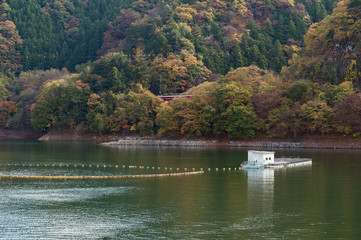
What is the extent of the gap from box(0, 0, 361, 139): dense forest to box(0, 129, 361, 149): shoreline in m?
1.21

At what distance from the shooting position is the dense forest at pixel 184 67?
3206 inches

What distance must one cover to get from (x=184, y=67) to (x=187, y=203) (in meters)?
69.9

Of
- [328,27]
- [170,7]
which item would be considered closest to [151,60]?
[170,7]

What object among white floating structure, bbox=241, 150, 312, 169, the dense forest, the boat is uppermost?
the dense forest

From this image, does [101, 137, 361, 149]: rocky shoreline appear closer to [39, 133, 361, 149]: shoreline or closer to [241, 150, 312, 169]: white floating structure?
[39, 133, 361, 149]: shoreline

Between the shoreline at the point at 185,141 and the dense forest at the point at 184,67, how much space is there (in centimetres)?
121

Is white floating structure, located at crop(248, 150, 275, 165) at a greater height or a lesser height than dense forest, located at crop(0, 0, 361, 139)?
lesser

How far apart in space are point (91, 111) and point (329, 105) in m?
41.9

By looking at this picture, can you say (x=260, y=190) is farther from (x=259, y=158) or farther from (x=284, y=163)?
(x=284, y=163)

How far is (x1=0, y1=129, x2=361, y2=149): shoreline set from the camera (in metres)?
76.3

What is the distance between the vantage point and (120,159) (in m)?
63.1

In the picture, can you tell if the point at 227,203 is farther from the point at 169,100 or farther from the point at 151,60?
the point at 151,60

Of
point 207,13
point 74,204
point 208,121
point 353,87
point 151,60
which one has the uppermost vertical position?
point 207,13

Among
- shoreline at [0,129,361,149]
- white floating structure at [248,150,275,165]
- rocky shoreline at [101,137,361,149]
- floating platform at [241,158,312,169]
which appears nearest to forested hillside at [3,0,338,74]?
shoreline at [0,129,361,149]
